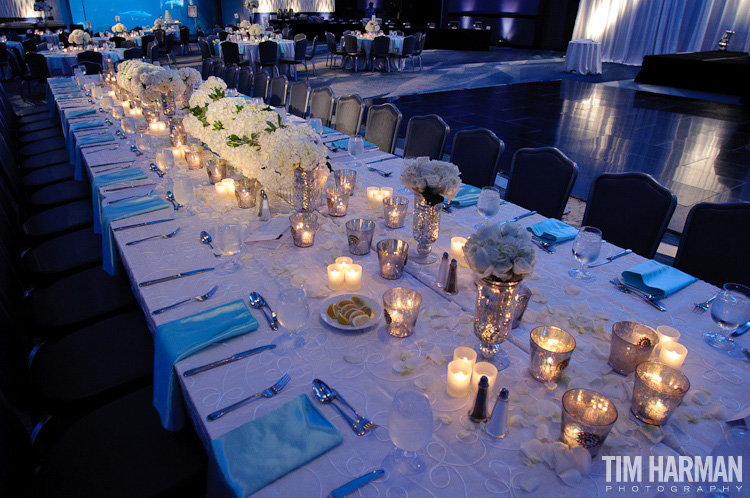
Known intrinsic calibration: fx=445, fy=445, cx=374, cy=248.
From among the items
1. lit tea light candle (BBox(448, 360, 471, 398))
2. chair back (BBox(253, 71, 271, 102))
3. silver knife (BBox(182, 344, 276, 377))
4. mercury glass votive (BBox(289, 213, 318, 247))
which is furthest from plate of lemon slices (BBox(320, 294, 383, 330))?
chair back (BBox(253, 71, 271, 102))

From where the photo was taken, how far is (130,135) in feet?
11.7

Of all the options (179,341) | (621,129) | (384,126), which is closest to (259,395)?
(179,341)

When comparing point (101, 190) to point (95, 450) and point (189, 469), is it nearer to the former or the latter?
point (95, 450)

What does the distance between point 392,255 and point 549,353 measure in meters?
0.66

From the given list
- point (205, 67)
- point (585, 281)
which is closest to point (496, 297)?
point (585, 281)

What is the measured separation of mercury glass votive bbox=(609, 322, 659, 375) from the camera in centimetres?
122

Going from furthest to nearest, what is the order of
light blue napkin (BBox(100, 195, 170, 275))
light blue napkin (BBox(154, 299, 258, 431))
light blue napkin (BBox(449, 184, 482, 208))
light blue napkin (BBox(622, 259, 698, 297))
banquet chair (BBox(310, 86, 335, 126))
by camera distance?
banquet chair (BBox(310, 86, 335, 126))
light blue napkin (BBox(449, 184, 482, 208))
light blue napkin (BBox(100, 195, 170, 275))
light blue napkin (BBox(622, 259, 698, 297))
light blue napkin (BBox(154, 299, 258, 431))

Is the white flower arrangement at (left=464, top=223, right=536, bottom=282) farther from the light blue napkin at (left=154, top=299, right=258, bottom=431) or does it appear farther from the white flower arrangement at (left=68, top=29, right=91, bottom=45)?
the white flower arrangement at (left=68, top=29, right=91, bottom=45)

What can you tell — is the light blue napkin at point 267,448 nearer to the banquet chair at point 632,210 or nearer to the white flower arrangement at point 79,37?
the banquet chair at point 632,210

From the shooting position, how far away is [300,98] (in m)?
4.91

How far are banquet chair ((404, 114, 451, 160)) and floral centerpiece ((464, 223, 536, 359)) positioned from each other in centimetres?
224

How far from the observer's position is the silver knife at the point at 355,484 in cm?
91

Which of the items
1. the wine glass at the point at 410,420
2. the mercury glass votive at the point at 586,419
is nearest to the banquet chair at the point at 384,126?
the mercury glass votive at the point at 586,419

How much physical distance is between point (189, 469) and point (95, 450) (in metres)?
0.34
